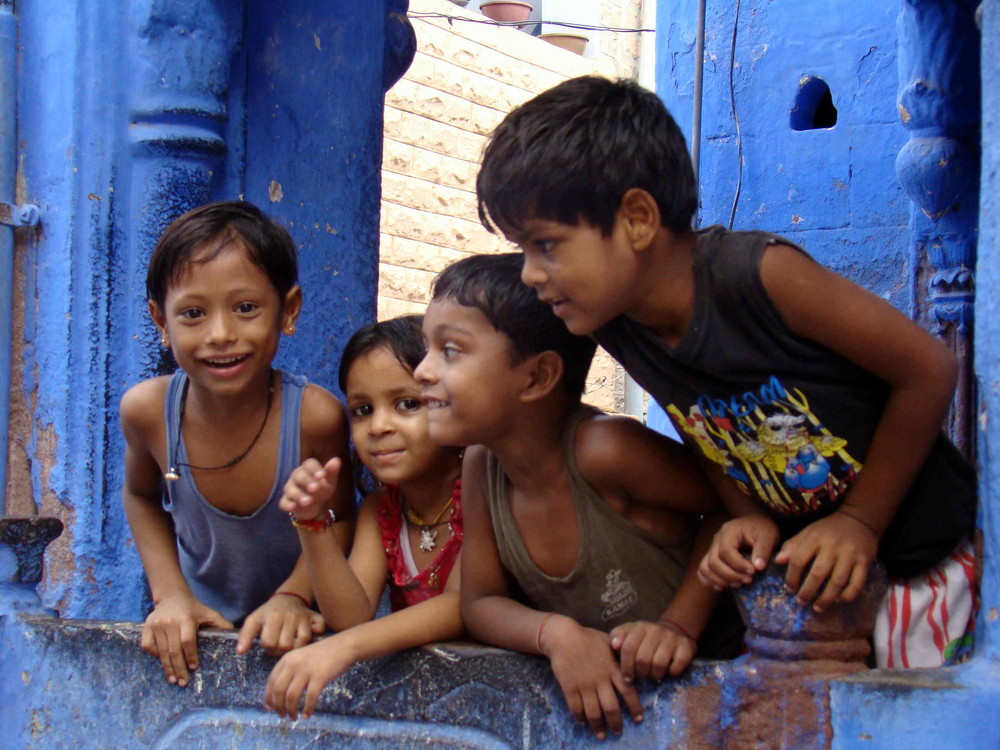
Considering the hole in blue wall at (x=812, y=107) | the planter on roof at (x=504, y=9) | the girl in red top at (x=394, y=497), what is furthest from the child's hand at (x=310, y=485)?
the planter on roof at (x=504, y=9)

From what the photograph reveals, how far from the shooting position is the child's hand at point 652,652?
1757 mm

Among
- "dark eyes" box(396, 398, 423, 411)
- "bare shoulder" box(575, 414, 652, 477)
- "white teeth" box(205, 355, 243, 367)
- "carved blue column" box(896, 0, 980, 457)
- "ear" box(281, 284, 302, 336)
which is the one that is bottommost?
"bare shoulder" box(575, 414, 652, 477)

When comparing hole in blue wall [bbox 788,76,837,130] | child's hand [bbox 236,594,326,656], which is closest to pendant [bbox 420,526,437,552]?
child's hand [bbox 236,594,326,656]

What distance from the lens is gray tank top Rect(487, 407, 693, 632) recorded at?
7.00ft

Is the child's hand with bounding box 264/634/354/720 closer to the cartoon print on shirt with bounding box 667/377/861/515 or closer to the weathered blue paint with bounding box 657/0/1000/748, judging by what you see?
the cartoon print on shirt with bounding box 667/377/861/515

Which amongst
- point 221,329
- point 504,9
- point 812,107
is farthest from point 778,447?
point 504,9

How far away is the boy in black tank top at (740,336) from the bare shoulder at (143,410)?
107 cm

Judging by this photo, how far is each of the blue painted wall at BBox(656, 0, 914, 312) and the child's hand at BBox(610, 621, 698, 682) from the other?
3.79 metres

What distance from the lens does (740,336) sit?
1.84 metres

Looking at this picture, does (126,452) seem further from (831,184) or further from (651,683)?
(831,184)

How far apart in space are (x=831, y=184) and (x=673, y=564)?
3949 millimetres

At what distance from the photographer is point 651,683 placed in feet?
5.86

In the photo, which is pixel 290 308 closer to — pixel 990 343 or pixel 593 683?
pixel 593 683

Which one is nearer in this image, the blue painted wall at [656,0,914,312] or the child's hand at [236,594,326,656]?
the child's hand at [236,594,326,656]
